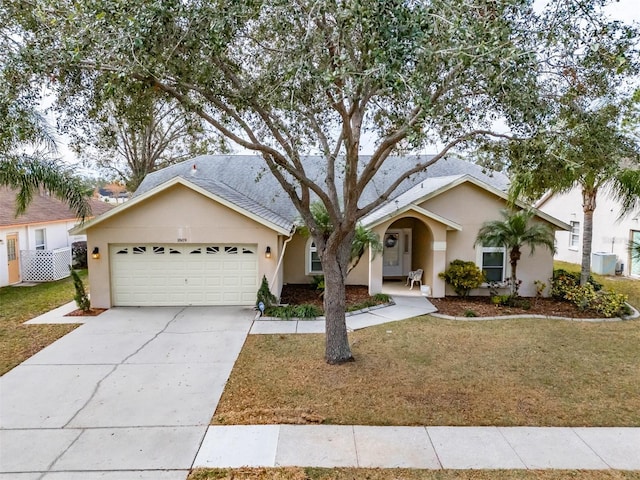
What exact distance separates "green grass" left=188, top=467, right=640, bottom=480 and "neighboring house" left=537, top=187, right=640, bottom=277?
1670 centimetres

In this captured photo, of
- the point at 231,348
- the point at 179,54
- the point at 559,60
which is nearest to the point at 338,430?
the point at 231,348

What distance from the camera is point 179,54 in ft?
22.6

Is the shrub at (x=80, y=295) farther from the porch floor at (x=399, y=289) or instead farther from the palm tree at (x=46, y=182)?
the porch floor at (x=399, y=289)

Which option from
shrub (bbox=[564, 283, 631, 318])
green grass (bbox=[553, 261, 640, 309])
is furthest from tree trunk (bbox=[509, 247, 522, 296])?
green grass (bbox=[553, 261, 640, 309])

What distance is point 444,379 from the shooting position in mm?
7941

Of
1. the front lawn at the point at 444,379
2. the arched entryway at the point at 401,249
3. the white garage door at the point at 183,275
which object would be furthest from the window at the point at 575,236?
the white garage door at the point at 183,275

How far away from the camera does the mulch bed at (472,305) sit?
13.2m

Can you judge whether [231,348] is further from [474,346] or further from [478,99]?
[478,99]

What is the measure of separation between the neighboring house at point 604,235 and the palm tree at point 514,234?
6592mm

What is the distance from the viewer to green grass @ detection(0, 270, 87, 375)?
31.2 feet

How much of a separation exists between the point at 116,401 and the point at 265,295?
6.30 m

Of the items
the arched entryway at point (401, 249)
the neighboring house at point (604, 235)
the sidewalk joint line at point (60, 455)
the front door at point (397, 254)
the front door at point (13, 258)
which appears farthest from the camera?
the neighboring house at point (604, 235)

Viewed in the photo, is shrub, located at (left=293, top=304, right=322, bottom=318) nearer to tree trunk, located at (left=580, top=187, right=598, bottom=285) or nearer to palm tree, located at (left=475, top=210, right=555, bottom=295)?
palm tree, located at (left=475, top=210, right=555, bottom=295)

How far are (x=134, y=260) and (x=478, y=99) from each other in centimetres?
1166
